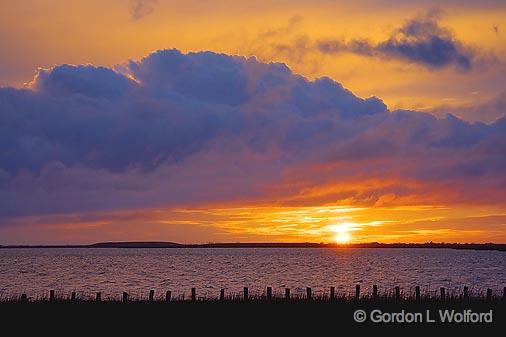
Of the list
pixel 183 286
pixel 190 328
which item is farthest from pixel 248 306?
pixel 183 286

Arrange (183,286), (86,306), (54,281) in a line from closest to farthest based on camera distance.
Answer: (86,306)
(183,286)
(54,281)

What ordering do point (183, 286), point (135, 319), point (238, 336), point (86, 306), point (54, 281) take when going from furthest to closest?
point (54, 281) → point (183, 286) → point (86, 306) → point (135, 319) → point (238, 336)

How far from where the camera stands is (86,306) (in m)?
38.9

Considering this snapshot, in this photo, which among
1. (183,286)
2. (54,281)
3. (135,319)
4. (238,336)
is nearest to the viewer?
(238,336)

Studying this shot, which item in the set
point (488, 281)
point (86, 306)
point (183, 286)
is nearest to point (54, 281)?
point (183, 286)

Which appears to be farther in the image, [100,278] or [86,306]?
[100,278]

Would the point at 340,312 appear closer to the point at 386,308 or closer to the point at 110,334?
the point at 386,308

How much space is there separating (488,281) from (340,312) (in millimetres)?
77686

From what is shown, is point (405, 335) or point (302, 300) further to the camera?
point (302, 300)

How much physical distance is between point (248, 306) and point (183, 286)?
2143 inches

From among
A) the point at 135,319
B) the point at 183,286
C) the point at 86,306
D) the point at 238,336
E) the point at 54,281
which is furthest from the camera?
the point at 54,281

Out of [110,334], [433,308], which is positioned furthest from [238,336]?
[433,308]

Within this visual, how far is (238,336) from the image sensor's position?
3159 cm

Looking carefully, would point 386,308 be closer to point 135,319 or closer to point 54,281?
point 135,319
